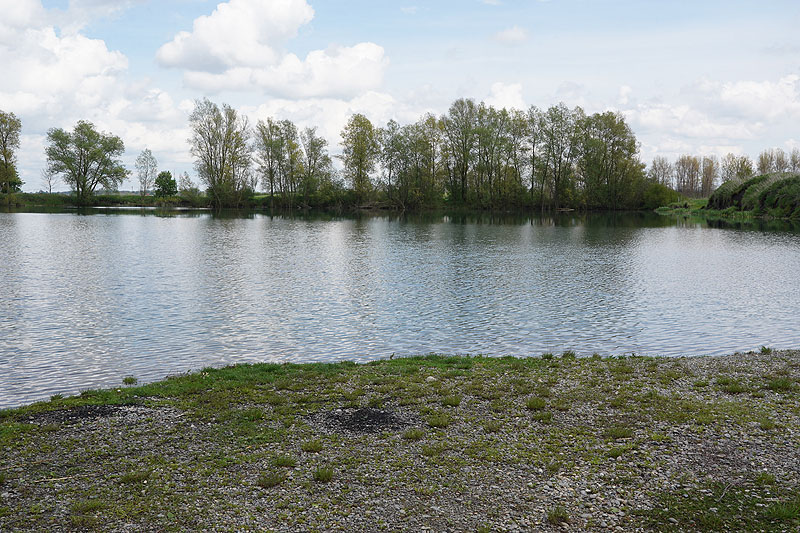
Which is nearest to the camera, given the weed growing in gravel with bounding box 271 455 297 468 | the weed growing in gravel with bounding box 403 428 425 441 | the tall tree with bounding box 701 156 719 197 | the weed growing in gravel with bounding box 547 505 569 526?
the weed growing in gravel with bounding box 547 505 569 526

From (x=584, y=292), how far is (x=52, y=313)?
2148 cm

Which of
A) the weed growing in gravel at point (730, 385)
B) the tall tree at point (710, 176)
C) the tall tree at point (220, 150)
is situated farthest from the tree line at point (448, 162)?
the weed growing in gravel at point (730, 385)

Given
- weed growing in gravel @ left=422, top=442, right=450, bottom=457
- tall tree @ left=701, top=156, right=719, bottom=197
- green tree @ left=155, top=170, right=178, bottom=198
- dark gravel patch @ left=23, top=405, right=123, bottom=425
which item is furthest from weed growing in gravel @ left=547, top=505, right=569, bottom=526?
tall tree @ left=701, top=156, right=719, bottom=197

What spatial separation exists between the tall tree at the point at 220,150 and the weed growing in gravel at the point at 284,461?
103 m

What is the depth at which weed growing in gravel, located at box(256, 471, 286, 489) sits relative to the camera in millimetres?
7428

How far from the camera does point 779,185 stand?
3393 inches

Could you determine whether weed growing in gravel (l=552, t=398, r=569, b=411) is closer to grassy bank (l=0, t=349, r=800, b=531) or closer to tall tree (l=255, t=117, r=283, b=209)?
grassy bank (l=0, t=349, r=800, b=531)

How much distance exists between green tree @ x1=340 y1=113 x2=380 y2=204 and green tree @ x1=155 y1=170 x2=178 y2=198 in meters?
46.2

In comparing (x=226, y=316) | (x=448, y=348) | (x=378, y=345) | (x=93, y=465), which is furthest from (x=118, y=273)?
(x=93, y=465)

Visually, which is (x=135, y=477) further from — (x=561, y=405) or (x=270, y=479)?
(x=561, y=405)

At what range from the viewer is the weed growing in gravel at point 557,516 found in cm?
670

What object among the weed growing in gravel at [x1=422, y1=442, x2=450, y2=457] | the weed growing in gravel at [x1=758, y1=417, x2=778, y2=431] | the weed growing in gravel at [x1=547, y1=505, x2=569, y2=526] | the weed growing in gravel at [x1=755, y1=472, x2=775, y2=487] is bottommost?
the weed growing in gravel at [x1=547, y1=505, x2=569, y2=526]

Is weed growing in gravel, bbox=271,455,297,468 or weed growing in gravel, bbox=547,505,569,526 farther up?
weed growing in gravel, bbox=271,455,297,468

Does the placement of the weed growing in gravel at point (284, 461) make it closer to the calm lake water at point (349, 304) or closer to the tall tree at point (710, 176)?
the calm lake water at point (349, 304)
